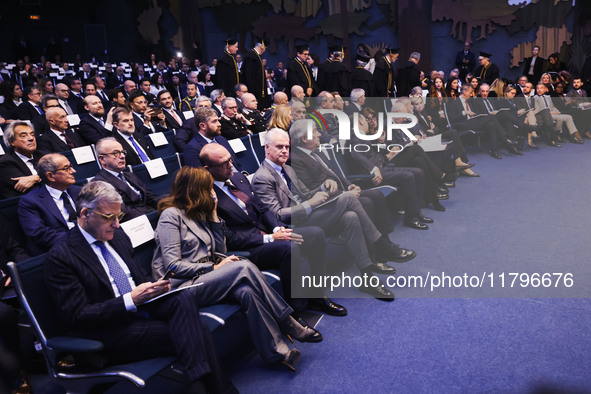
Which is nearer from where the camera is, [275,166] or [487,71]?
[275,166]

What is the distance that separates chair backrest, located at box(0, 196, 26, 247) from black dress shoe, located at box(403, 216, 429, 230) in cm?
303

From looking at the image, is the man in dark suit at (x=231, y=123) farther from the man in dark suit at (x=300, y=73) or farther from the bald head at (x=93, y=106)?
the man in dark suit at (x=300, y=73)

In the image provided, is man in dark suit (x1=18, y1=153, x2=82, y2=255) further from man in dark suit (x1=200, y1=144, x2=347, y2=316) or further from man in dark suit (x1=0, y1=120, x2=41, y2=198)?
man in dark suit (x1=200, y1=144, x2=347, y2=316)

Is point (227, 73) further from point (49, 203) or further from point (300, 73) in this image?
point (49, 203)

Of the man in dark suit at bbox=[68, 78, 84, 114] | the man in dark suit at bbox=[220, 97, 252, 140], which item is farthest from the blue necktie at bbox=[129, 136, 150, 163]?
the man in dark suit at bbox=[68, 78, 84, 114]

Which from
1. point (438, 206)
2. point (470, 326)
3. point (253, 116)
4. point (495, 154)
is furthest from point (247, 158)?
point (495, 154)

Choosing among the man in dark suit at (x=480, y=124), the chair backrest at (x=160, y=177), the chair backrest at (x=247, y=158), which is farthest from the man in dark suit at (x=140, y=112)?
→ the man in dark suit at (x=480, y=124)

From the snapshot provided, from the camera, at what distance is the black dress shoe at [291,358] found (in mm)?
2286

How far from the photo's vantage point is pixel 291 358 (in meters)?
2.30

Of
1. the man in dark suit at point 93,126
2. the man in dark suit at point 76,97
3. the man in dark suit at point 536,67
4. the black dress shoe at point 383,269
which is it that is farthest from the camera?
the man in dark suit at point 536,67

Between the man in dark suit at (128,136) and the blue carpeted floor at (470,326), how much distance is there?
221cm

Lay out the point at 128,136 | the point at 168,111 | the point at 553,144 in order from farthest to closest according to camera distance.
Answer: the point at 553,144, the point at 168,111, the point at 128,136

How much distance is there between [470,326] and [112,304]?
1948mm

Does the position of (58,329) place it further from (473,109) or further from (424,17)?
(424,17)
